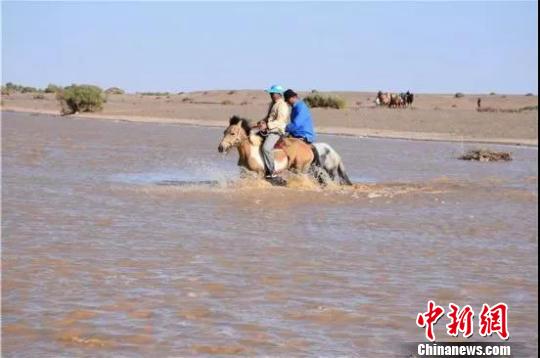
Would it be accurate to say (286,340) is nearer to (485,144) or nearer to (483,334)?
(483,334)

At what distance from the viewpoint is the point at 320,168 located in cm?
1418

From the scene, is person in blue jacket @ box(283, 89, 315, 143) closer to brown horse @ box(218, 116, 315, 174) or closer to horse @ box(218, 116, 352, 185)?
horse @ box(218, 116, 352, 185)

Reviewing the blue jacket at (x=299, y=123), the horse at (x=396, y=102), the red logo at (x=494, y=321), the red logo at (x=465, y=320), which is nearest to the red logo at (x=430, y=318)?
the red logo at (x=465, y=320)

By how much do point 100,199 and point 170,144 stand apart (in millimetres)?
15042

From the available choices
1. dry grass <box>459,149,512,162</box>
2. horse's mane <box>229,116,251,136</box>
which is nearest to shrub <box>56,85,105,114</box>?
dry grass <box>459,149,512,162</box>

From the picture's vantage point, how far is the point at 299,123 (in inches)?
569

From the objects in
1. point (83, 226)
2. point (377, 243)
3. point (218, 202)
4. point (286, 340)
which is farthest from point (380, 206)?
point (286, 340)

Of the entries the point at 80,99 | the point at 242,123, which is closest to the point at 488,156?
the point at 242,123

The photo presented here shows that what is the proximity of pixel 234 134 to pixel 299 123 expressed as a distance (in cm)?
121

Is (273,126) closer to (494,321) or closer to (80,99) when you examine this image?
(494,321)

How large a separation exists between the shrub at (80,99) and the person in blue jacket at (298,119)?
128ft

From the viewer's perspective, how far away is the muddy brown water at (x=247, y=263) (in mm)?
5211

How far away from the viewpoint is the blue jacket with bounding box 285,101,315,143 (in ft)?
47.4

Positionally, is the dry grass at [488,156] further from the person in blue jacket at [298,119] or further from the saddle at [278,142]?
the saddle at [278,142]
